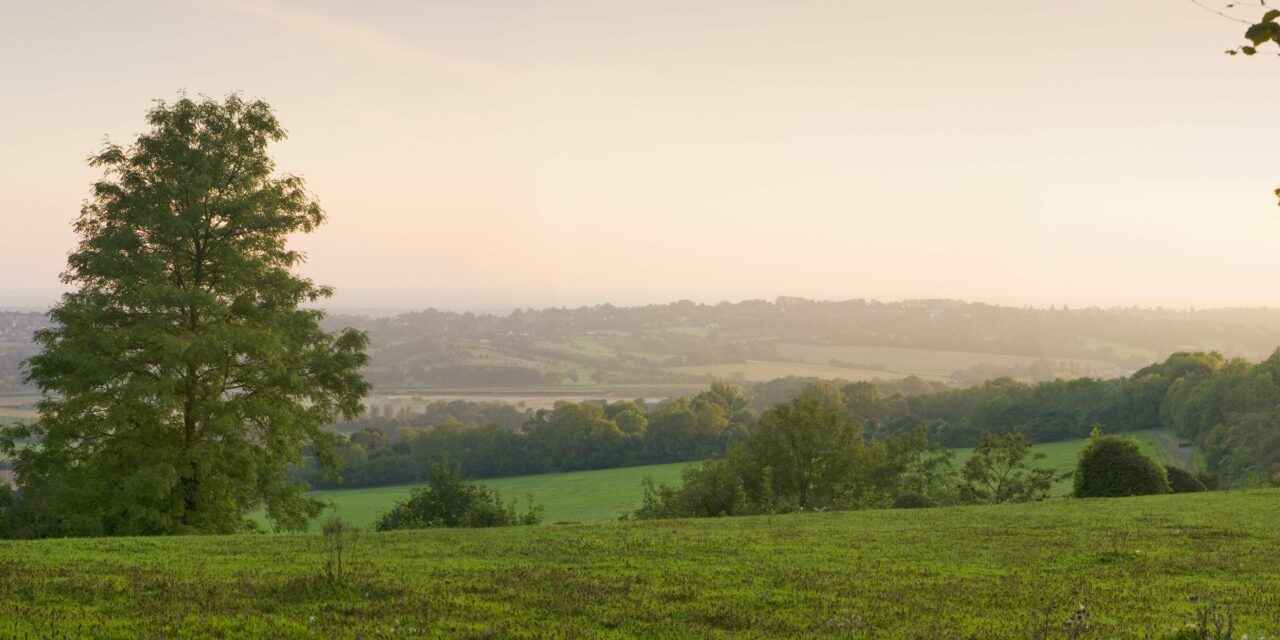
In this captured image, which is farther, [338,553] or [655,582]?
[655,582]

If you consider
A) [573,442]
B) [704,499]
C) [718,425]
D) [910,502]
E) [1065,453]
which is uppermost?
[910,502]

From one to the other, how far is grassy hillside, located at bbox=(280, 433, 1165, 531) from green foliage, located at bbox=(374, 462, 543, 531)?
23.7m

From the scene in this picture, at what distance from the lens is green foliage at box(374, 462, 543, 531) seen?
126 ft

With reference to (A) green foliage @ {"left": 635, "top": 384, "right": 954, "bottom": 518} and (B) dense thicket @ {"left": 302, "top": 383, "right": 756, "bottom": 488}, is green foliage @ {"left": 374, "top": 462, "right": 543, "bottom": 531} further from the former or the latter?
(B) dense thicket @ {"left": 302, "top": 383, "right": 756, "bottom": 488}

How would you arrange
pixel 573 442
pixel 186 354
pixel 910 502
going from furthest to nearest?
pixel 573 442, pixel 910 502, pixel 186 354

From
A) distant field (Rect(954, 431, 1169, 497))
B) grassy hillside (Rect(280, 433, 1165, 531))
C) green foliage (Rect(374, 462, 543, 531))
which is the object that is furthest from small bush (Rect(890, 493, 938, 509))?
distant field (Rect(954, 431, 1169, 497))

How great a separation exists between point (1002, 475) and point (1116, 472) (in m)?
17.2

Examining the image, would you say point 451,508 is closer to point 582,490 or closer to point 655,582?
point 655,582

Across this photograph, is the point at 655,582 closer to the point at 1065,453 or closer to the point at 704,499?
the point at 704,499

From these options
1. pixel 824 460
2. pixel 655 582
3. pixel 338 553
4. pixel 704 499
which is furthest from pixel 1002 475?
pixel 338 553

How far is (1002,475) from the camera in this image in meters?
53.7

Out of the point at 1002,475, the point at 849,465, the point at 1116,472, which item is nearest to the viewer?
the point at 1116,472

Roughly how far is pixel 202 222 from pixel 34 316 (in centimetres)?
13875

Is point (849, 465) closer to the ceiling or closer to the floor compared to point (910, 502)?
closer to the floor
